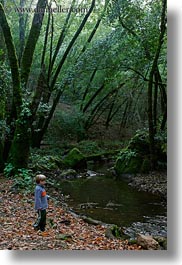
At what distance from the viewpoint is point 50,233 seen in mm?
4555

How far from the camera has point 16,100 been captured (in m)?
7.16

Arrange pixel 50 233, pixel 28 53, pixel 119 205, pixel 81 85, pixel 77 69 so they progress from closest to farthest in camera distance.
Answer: pixel 50 233
pixel 119 205
pixel 28 53
pixel 77 69
pixel 81 85

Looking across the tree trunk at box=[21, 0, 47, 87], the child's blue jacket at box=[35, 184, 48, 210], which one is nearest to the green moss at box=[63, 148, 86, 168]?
the tree trunk at box=[21, 0, 47, 87]

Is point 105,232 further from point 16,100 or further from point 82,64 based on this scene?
point 82,64

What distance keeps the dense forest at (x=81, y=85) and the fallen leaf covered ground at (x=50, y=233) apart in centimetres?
119

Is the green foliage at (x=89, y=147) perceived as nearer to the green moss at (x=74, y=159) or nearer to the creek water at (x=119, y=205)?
the green moss at (x=74, y=159)

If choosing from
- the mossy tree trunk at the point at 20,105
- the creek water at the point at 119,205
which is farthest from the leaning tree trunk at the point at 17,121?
the creek water at the point at 119,205

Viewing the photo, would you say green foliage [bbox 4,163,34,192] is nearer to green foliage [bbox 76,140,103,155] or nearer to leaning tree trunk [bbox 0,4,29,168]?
leaning tree trunk [bbox 0,4,29,168]

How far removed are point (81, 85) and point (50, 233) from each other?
677 cm

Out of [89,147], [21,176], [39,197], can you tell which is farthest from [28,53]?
[89,147]

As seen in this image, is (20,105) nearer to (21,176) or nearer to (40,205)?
(21,176)

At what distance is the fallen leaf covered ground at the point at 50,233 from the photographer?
418cm

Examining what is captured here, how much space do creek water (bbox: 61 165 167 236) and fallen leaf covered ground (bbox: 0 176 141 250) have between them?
0.60 meters

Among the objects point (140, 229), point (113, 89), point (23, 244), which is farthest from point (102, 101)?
point (23, 244)
